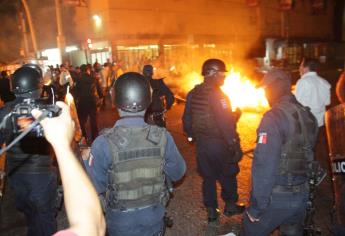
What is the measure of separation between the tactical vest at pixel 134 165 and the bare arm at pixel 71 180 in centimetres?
127

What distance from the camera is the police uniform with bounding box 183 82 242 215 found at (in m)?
4.47

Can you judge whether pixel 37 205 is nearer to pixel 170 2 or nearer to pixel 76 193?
pixel 76 193

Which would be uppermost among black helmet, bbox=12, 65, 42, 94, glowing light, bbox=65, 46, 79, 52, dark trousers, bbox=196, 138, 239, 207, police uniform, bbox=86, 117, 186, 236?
glowing light, bbox=65, 46, 79, 52

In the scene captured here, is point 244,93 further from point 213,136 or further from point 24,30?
point 24,30

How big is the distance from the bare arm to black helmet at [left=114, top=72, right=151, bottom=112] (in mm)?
1409

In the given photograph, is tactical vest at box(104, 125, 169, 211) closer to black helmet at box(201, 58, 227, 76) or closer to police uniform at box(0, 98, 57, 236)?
police uniform at box(0, 98, 57, 236)

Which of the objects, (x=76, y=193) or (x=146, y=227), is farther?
(x=146, y=227)

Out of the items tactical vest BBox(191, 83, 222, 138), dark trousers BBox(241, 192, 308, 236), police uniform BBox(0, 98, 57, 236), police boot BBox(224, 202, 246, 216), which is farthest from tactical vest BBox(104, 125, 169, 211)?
police boot BBox(224, 202, 246, 216)

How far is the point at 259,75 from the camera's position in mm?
20141

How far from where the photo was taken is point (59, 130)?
4.22 feet

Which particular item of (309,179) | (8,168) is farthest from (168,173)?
(8,168)

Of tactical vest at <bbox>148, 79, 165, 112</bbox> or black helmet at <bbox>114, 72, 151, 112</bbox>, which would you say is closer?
black helmet at <bbox>114, 72, 151, 112</bbox>

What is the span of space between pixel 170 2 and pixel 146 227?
960 inches

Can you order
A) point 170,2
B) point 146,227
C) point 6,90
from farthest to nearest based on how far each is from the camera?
point 170,2
point 6,90
point 146,227
